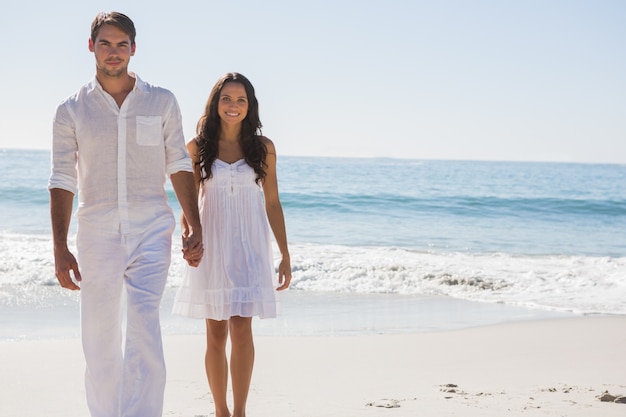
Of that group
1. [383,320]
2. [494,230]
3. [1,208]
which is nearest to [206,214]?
[383,320]

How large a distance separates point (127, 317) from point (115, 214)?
0.43 metres

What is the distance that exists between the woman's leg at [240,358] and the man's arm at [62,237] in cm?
92

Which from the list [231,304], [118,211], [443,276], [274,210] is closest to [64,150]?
[118,211]

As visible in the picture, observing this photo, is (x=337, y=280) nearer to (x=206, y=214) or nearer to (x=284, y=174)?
(x=206, y=214)

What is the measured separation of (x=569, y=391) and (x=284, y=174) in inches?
1251

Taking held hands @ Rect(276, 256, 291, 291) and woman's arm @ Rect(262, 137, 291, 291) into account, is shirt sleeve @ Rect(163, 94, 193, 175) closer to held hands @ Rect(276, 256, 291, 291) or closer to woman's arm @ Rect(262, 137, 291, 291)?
woman's arm @ Rect(262, 137, 291, 291)

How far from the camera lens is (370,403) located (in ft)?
15.9

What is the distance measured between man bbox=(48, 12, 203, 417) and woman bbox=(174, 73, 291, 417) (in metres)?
0.59

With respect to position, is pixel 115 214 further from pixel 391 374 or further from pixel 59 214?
pixel 391 374

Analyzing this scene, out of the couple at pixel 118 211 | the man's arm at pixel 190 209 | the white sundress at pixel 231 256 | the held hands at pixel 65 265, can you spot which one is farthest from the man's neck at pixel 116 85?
the white sundress at pixel 231 256

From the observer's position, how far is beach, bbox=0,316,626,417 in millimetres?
4762

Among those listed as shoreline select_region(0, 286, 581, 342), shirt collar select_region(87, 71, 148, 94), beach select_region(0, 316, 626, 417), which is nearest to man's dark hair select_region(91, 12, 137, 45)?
shirt collar select_region(87, 71, 148, 94)

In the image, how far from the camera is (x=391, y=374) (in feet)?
18.8

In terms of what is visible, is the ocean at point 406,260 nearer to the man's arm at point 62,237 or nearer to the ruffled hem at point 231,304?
the ruffled hem at point 231,304
